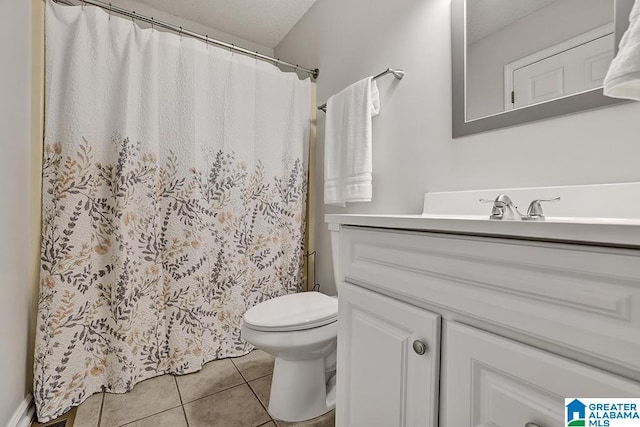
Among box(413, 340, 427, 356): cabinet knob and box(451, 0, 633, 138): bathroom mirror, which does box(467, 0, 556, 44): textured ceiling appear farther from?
box(413, 340, 427, 356): cabinet knob

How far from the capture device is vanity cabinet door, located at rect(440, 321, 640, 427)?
1.37 feet

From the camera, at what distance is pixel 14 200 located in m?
1.02

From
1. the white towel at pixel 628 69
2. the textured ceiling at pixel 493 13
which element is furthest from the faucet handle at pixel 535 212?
the textured ceiling at pixel 493 13

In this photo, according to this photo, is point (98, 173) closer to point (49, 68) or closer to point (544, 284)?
point (49, 68)

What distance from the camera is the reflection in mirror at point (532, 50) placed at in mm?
784

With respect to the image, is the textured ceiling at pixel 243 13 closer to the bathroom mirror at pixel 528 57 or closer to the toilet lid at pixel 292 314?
the bathroom mirror at pixel 528 57

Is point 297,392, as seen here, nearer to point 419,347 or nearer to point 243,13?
point 419,347

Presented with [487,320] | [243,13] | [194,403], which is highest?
[243,13]

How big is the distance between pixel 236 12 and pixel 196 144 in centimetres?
110

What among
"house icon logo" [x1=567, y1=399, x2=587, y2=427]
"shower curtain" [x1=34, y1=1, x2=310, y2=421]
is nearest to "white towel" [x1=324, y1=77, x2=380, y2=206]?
"shower curtain" [x1=34, y1=1, x2=310, y2=421]

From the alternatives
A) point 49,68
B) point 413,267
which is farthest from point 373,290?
point 49,68

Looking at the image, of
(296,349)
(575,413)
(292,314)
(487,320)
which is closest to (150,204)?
(292,314)

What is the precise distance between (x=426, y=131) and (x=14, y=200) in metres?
1.60

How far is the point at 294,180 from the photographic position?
1.83 meters
